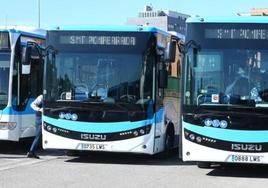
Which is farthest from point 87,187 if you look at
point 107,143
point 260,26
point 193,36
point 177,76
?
point 177,76

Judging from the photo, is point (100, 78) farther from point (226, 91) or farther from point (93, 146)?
point (226, 91)

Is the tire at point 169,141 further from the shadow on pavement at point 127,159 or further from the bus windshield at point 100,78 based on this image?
the bus windshield at point 100,78

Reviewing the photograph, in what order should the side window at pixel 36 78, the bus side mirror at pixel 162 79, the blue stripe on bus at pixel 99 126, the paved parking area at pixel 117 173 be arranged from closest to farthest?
1. the paved parking area at pixel 117 173
2. the blue stripe on bus at pixel 99 126
3. the bus side mirror at pixel 162 79
4. the side window at pixel 36 78

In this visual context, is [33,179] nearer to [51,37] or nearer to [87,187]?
[87,187]

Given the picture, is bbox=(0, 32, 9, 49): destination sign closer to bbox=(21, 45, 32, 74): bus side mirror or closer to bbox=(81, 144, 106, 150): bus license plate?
bbox=(21, 45, 32, 74): bus side mirror

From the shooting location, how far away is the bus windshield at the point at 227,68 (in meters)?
11.1

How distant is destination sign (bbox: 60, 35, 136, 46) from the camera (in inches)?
506

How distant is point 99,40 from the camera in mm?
12945

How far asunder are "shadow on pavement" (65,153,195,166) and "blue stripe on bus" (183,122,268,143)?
2245 millimetres

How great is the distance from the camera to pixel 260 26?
11359mm

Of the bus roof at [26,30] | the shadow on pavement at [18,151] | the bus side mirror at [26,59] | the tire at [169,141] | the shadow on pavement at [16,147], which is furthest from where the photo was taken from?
the shadow on pavement at [16,147]

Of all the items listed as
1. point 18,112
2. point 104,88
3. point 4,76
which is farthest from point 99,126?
point 4,76

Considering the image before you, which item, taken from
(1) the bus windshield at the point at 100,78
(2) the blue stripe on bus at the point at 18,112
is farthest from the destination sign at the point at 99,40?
(2) the blue stripe on bus at the point at 18,112

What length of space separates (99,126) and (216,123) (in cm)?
282
